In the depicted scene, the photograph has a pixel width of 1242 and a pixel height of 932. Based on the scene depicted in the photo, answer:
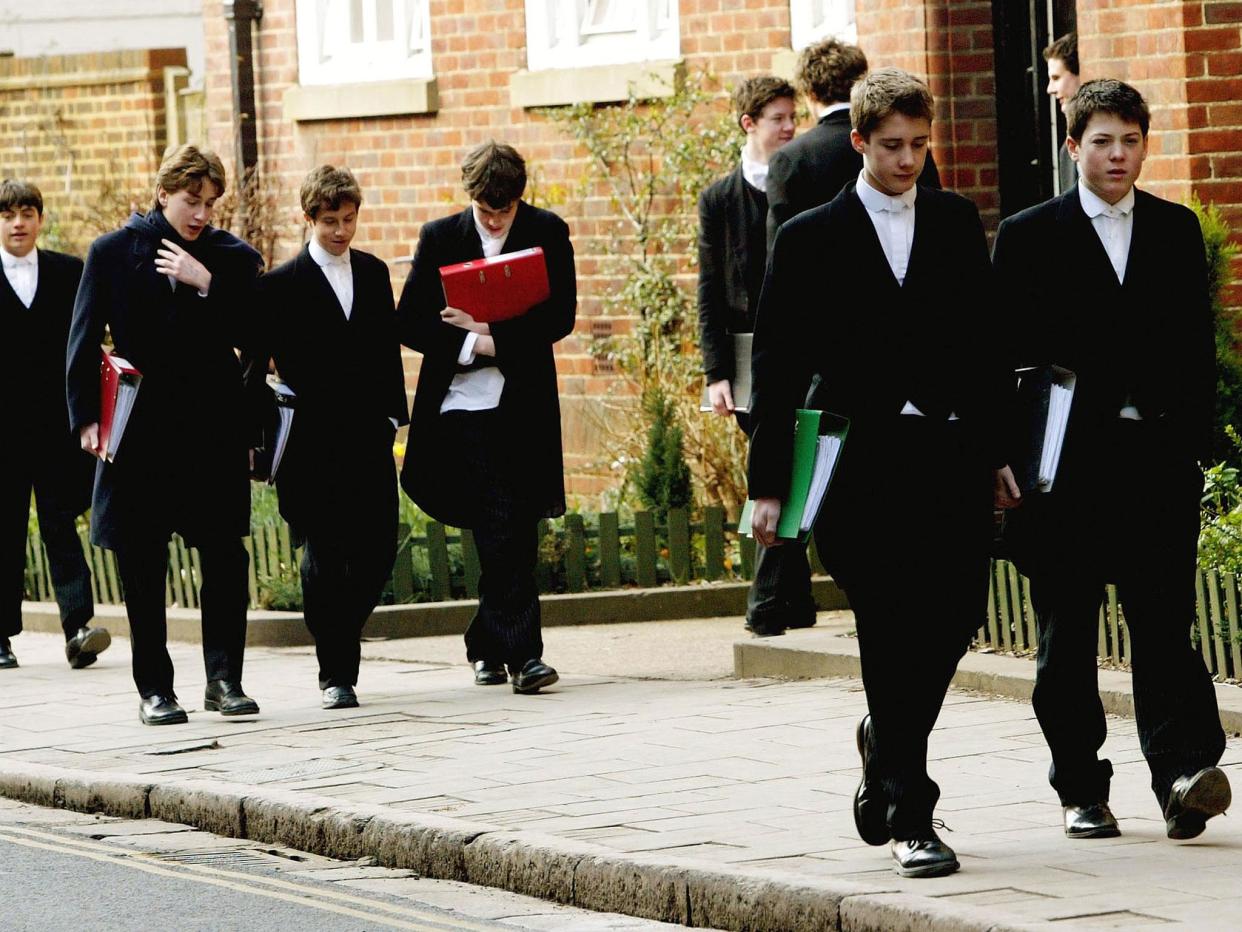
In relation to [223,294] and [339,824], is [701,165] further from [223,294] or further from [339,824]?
[339,824]

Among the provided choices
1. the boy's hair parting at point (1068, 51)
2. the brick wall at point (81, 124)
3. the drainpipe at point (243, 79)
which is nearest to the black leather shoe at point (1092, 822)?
the boy's hair parting at point (1068, 51)

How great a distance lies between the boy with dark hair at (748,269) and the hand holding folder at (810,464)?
3.91m

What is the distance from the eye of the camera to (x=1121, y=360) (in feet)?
20.9

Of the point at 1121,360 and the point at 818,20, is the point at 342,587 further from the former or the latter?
the point at 818,20

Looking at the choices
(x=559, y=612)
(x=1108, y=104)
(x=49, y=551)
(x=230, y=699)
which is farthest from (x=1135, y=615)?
(x=49, y=551)

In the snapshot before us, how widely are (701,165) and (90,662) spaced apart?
13.6 feet

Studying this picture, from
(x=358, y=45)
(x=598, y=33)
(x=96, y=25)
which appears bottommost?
(x=598, y=33)

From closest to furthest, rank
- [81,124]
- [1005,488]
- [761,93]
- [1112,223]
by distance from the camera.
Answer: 1. [1005,488]
2. [1112,223]
3. [761,93]
4. [81,124]

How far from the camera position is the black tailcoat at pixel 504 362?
31.0 feet

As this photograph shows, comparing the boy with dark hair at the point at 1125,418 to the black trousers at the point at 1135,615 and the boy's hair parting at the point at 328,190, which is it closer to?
the black trousers at the point at 1135,615

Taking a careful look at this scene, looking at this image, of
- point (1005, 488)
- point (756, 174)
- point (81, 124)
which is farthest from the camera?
point (81, 124)

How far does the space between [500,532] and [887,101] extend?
364cm

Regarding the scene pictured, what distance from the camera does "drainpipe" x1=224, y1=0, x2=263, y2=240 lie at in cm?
1630

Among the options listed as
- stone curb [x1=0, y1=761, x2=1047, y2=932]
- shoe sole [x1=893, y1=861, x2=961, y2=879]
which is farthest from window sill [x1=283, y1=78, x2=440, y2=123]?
shoe sole [x1=893, y1=861, x2=961, y2=879]
